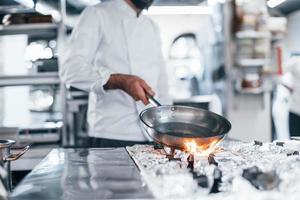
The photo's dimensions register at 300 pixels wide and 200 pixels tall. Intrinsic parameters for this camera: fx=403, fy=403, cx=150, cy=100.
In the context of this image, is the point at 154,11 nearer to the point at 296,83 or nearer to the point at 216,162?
the point at 296,83

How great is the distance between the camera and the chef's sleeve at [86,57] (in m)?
1.57

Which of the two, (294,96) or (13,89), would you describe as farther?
(294,96)

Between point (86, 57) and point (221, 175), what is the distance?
39.8 inches

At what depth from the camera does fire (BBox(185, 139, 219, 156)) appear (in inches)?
41.4

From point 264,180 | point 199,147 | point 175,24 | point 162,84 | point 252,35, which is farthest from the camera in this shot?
point 175,24

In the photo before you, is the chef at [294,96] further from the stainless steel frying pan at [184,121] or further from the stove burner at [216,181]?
the stove burner at [216,181]

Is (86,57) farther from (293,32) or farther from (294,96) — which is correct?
(293,32)

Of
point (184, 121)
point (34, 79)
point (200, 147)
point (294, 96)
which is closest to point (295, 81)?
point (294, 96)

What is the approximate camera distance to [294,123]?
4410 millimetres

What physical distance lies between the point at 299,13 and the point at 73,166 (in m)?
7.50

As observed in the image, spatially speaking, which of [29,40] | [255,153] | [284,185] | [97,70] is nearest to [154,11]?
[29,40]

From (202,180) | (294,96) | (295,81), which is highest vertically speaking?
(202,180)

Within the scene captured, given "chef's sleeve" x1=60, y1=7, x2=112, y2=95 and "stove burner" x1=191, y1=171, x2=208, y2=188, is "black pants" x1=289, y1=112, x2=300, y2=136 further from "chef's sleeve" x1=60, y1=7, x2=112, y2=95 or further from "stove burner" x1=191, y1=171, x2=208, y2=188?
"stove burner" x1=191, y1=171, x2=208, y2=188

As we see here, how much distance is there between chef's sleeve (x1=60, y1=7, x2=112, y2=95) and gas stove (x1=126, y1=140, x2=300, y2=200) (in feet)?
1.79
